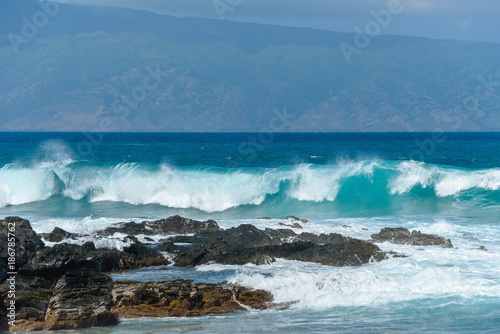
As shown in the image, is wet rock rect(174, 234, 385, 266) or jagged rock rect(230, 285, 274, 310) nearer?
jagged rock rect(230, 285, 274, 310)

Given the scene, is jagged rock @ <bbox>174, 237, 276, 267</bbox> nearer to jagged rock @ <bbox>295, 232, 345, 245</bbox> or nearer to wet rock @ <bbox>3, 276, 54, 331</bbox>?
jagged rock @ <bbox>295, 232, 345, 245</bbox>

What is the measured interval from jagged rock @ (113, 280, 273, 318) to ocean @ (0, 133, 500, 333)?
29 centimetres

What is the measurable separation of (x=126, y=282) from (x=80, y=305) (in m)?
1.39

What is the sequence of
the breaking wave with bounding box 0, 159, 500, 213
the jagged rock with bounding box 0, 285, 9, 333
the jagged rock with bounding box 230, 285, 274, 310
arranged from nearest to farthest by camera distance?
the jagged rock with bounding box 0, 285, 9, 333, the jagged rock with bounding box 230, 285, 274, 310, the breaking wave with bounding box 0, 159, 500, 213

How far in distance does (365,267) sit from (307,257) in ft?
4.33

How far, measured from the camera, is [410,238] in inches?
585

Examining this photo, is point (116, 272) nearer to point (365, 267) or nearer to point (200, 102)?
point (365, 267)

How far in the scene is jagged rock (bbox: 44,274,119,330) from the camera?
8.24 m

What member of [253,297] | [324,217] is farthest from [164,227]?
[253,297]

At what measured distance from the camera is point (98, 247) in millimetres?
13805

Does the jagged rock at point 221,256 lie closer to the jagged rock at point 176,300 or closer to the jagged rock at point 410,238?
the jagged rock at point 176,300

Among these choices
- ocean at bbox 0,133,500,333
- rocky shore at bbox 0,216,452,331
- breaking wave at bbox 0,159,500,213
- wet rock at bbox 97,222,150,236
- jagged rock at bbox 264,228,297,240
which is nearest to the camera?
rocky shore at bbox 0,216,452,331

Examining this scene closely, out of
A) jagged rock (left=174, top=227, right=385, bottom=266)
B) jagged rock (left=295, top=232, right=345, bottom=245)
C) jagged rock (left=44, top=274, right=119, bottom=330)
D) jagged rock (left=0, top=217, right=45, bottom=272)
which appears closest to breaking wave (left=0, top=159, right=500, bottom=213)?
jagged rock (left=295, top=232, right=345, bottom=245)

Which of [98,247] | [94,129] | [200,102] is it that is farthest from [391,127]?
[98,247]
